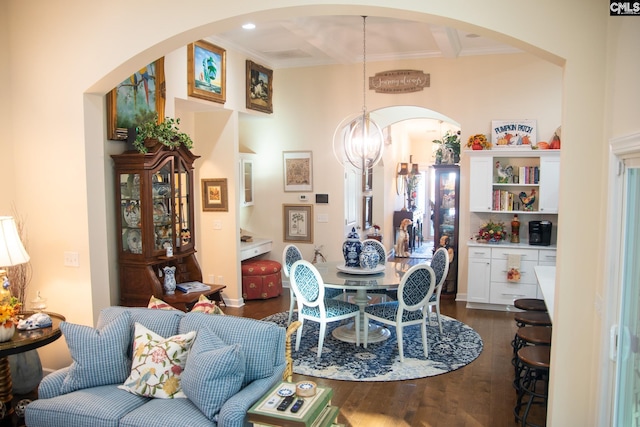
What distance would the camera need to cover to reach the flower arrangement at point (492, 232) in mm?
6527

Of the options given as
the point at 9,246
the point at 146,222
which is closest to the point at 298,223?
the point at 146,222

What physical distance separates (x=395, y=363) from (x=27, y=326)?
2.97 meters

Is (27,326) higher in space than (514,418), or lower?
higher

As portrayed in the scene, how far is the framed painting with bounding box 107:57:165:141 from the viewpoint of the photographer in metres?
4.33

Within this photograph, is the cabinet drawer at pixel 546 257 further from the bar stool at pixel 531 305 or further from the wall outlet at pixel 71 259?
the wall outlet at pixel 71 259

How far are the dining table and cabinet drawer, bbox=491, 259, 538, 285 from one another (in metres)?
1.43

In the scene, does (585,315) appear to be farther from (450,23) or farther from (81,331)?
(81,331)

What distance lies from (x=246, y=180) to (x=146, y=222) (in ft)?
10.6

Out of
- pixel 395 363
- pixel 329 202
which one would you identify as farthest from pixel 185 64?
pixel 395 363

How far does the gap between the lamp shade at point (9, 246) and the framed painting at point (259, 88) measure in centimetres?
380

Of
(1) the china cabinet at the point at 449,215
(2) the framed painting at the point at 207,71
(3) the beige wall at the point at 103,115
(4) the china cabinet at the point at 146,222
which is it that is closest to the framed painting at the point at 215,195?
(2) the framed painting at the point at 207,71

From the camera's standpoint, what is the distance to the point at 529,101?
641 cm

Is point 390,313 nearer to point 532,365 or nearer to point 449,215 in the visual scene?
point 532,365

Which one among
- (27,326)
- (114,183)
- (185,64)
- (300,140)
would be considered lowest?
(27,326)
